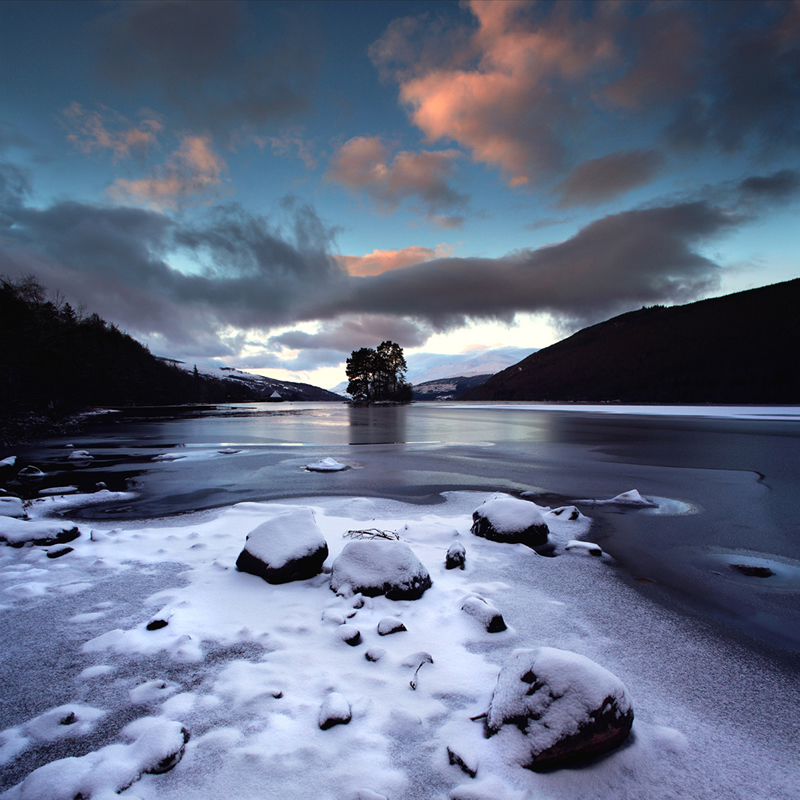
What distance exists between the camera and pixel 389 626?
146 inches

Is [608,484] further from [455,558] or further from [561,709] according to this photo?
[561,709]

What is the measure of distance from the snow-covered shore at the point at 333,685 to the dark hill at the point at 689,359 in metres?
105

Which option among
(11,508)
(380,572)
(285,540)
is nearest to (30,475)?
(11,508)

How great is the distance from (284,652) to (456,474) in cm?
985

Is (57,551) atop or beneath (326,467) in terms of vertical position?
atop

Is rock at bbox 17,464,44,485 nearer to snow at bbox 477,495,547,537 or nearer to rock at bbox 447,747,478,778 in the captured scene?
snow at bbox 477,495,547,537

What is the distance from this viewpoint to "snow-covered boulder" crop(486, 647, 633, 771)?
7.74 ft

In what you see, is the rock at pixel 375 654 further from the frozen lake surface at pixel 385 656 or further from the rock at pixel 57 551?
the rock at pixel 57 551

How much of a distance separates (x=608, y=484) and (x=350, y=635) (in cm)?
999

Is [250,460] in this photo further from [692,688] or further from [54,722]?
[692,688]

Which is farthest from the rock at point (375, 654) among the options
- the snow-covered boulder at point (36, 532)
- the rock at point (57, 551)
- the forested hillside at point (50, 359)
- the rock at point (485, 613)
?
the forested hillside at point (50, 359)

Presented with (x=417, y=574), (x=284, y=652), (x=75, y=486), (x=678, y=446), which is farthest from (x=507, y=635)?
(x=678, y=446)

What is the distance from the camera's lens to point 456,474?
42.1 feet

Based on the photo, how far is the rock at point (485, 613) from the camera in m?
3.82
